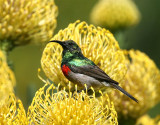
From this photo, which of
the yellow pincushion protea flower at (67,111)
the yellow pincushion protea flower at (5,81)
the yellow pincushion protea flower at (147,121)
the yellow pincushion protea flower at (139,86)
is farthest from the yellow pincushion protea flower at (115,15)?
the yellow pincushion protea flower at (67,111)

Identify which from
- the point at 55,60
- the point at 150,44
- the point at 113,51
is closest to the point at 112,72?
the point at 113,51

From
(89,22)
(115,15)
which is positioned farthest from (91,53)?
(89,22)

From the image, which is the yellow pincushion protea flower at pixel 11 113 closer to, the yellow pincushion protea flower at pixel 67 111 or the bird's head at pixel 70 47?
the yellow pincushion protea flower at pixel 67 111

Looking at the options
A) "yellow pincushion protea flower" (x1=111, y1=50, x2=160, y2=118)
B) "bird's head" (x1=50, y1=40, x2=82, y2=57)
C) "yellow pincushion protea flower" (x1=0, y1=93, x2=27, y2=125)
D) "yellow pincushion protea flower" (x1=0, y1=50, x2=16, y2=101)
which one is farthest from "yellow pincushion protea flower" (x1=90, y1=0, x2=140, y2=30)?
"yellow pincushion protea flower" (x1=0, y1=93, x2=27, y2=125)

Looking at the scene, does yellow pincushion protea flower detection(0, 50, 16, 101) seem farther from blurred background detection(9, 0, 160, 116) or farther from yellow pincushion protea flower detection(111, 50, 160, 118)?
blurred background detection(9, 0, 160, 116)

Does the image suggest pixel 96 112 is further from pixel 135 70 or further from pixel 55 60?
pixel 135 70
